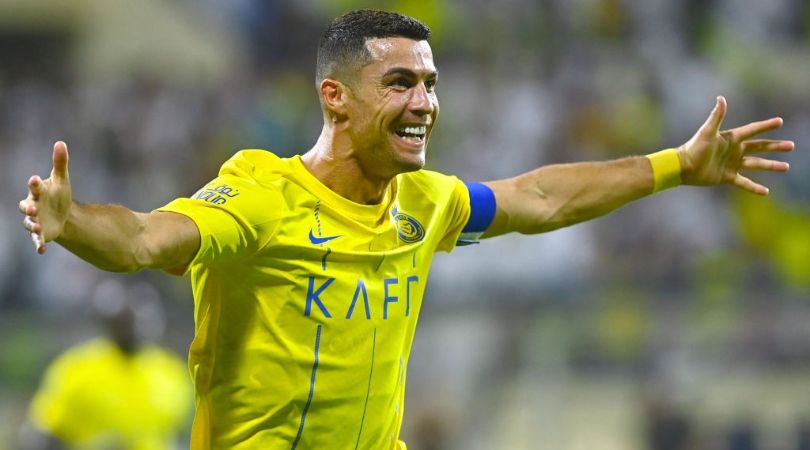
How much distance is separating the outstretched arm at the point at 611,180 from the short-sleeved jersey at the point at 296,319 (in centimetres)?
61

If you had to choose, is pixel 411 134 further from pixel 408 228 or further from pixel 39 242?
pixel 39 242

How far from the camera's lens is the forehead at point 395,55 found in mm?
4395

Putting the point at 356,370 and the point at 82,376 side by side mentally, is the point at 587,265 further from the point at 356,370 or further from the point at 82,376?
the point at 356,370

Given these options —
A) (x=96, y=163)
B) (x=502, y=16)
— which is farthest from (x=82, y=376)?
(x=502, y=16)

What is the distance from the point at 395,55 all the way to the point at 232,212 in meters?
0.74

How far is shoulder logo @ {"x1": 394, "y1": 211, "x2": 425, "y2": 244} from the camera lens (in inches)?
179

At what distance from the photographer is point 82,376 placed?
25.7 ft

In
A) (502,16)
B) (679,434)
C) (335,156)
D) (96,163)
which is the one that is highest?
(502,16)

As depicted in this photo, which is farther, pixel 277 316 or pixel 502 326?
pixel 502 326

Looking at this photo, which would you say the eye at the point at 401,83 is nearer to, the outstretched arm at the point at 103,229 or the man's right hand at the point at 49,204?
the outstretched arm at the point at 103,229

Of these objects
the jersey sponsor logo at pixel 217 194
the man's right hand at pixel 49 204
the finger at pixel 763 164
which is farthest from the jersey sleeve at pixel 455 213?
the man's right hand at pixel 49 204

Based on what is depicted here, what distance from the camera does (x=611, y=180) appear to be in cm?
505

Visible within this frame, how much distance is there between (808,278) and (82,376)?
5.73 metres

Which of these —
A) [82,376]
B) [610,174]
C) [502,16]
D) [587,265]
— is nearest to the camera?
[610,174]
